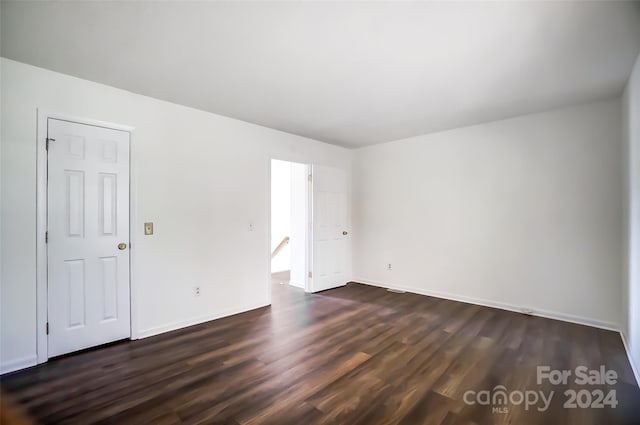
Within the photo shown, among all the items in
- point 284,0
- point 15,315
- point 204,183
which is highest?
point 284,0

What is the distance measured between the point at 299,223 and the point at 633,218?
14.1ft

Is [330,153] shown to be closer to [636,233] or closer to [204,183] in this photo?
[204,183]

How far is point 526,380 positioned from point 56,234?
4286mm

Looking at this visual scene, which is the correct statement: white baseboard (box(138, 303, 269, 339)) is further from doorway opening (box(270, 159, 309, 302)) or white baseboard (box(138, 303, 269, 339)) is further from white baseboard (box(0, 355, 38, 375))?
white baseboard (box(0, 355, 38, 375))

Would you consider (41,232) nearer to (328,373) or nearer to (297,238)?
(328,373)

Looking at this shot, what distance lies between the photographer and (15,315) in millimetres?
2447

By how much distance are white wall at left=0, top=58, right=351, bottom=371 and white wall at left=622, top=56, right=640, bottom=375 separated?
152 inches

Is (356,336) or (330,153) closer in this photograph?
(356,336)

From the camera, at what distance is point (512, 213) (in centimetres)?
398

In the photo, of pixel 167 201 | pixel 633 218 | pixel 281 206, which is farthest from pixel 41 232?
pixel 281 206

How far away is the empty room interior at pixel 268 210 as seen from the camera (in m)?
2.00

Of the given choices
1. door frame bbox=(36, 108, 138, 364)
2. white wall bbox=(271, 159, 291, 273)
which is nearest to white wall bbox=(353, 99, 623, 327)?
white wall bbox=(271, 159, 291, 273)

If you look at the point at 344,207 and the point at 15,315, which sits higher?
the point at 344,207

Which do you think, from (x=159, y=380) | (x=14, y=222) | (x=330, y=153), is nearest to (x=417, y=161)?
(x=330, y=153)
